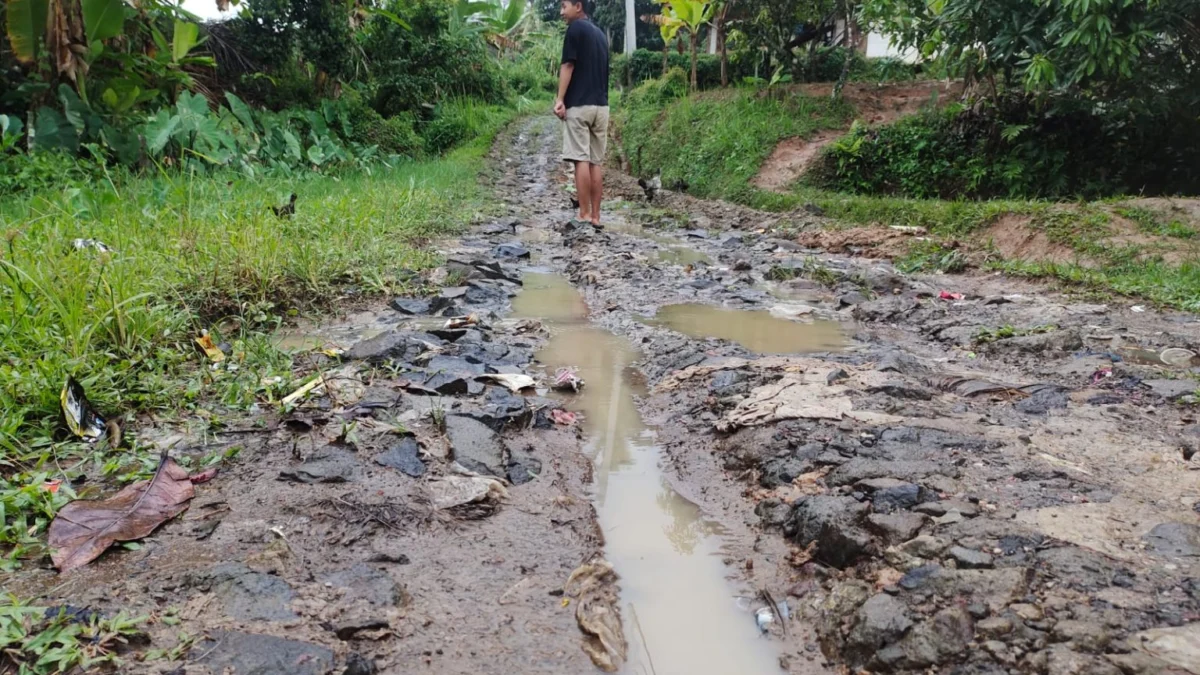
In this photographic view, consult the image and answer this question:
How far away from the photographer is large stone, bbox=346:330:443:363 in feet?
9.10

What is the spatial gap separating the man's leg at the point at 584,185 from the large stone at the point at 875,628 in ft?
18.5

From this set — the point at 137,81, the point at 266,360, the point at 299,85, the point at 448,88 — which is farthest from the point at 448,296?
the point at 448,88

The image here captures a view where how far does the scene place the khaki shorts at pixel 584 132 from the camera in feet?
21.0

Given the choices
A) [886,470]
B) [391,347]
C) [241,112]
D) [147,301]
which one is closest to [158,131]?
[241,112]

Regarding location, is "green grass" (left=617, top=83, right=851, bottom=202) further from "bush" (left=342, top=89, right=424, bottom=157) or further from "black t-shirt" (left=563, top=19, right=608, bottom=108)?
"bush" (left=342, top=89, right=424, bottom=157)

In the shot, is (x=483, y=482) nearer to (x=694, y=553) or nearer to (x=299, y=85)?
(x=694, y=553)

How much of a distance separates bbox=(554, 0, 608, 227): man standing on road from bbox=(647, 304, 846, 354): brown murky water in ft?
9.55

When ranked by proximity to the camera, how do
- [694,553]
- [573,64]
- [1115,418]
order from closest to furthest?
[694,553] → [1115,418] → [573,64]

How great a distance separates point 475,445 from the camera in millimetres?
2123

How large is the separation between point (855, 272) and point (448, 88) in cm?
1274

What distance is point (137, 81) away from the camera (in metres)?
7.67

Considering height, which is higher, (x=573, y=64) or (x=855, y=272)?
(x=573, y=64)

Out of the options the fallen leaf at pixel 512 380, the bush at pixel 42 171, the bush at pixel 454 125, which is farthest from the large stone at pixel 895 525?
the bush at pixel 454 125

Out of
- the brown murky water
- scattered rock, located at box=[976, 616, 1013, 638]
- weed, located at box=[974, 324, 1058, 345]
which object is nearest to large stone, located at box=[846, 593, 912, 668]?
scattered rock, located at box=[976, 616, 1013, 638]
